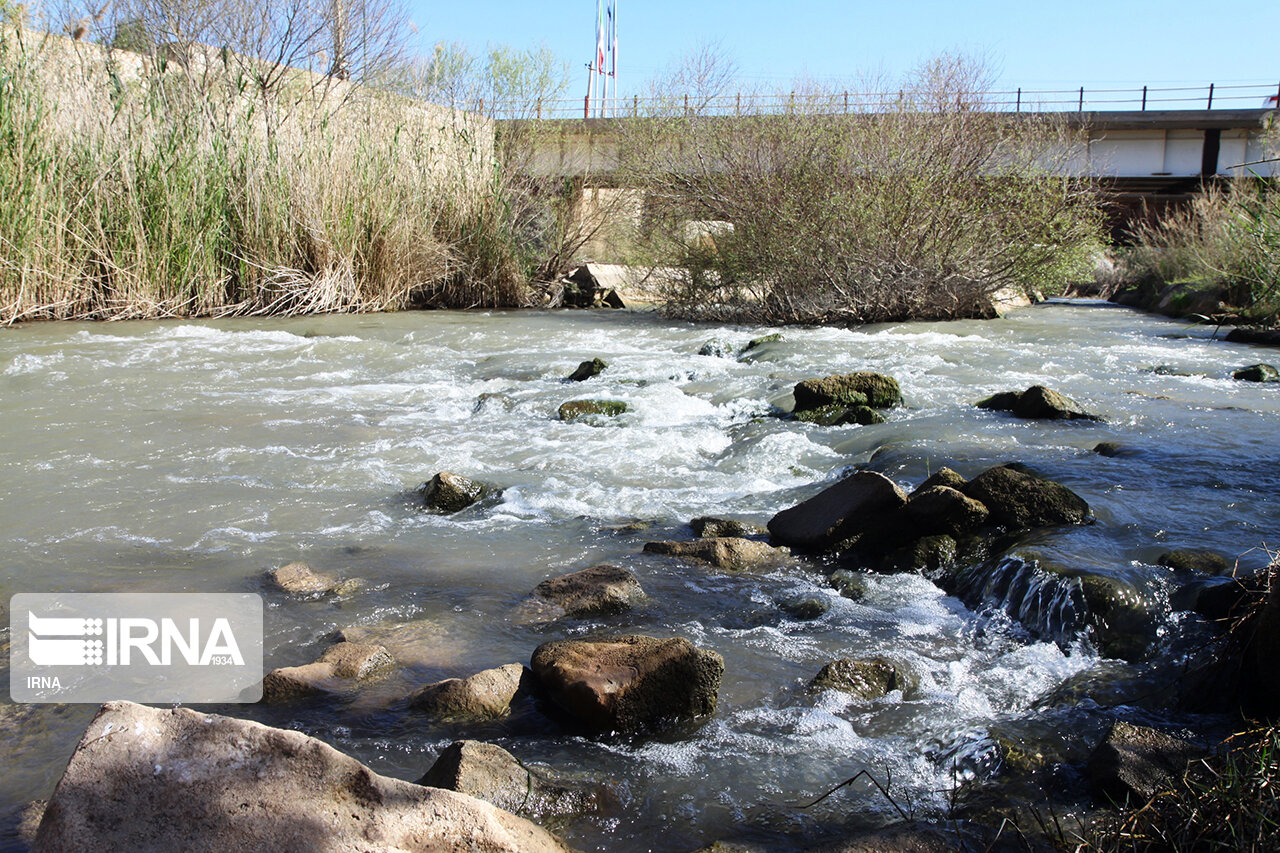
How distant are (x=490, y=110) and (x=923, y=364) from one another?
37.1ft

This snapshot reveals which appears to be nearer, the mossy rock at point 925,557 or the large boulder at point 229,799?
the large boulder at point 229,799

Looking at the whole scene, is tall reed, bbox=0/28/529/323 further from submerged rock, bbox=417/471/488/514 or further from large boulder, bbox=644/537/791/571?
large boulder, bbox=644/537/791/571

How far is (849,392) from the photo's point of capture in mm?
7035

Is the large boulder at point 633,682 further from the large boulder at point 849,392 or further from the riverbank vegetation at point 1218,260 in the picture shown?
the riverbank vegetation at point 1218,260

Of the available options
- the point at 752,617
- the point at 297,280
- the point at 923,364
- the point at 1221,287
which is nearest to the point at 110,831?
the point at 752,617

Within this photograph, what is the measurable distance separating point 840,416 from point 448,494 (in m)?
3.06

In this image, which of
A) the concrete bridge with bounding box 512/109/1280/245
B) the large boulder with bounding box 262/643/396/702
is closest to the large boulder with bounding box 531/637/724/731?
the large boulder with bounding box 262/643/396/702

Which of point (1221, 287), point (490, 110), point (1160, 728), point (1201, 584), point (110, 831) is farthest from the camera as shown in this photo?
point (490, 110)

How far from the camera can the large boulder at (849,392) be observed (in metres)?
6.99

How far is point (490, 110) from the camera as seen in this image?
17766mm

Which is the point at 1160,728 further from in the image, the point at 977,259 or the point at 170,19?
the point at 170,19

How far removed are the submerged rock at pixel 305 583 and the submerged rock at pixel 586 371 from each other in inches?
194

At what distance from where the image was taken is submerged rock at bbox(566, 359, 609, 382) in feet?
28.5

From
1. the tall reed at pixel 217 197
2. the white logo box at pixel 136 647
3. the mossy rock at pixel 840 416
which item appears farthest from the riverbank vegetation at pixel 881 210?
the white logo box at pixel 136 647
